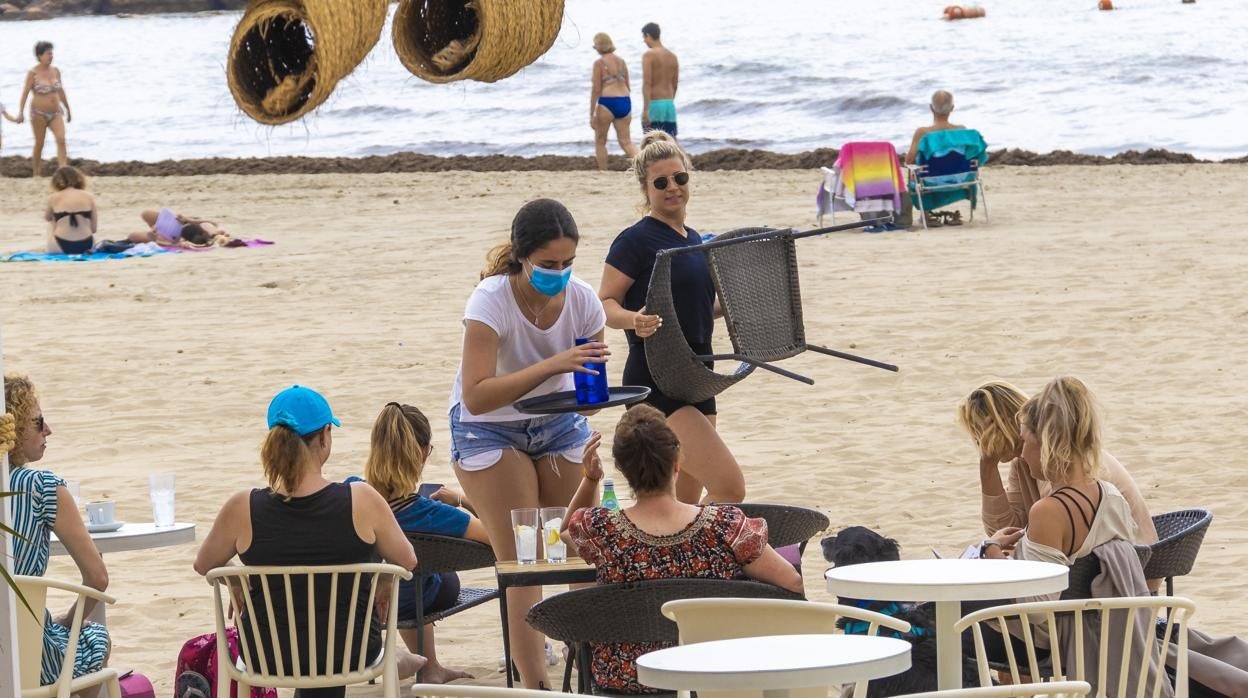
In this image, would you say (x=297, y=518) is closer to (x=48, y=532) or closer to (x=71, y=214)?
(x=48, y=532)

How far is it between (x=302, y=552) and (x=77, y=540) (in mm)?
601

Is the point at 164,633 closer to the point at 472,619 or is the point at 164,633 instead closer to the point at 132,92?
the point at 472,619

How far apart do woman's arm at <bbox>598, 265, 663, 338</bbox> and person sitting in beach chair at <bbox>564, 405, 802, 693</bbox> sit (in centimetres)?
95

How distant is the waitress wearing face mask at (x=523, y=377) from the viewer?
13.8ft

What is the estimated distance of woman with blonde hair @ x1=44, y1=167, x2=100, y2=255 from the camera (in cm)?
1319

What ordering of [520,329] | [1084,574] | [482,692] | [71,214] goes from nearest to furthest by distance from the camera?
1. [482,692]
2. [1084,574]
3. [520,329]
4. [71,214]

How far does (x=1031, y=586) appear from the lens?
3314 millimetres

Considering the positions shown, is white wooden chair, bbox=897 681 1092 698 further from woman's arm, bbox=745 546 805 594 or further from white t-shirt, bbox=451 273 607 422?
white t-shirt, bbox=451 273 607 422

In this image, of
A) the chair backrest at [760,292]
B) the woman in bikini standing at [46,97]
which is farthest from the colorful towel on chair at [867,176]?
the woman in bikini standing at [46,97]

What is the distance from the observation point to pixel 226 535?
3.82 meters

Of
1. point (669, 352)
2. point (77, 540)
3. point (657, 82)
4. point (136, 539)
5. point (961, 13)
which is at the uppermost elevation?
A: point (961, 13)

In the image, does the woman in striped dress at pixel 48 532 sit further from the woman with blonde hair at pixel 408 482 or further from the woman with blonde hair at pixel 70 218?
the woman with blonde hair at pixel 70 218

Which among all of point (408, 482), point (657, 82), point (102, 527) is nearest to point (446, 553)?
point (408, 482)

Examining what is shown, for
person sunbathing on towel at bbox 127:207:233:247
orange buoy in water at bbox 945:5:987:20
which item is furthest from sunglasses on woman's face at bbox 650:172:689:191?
orange buoy in water at bbox 945:5:987:20
